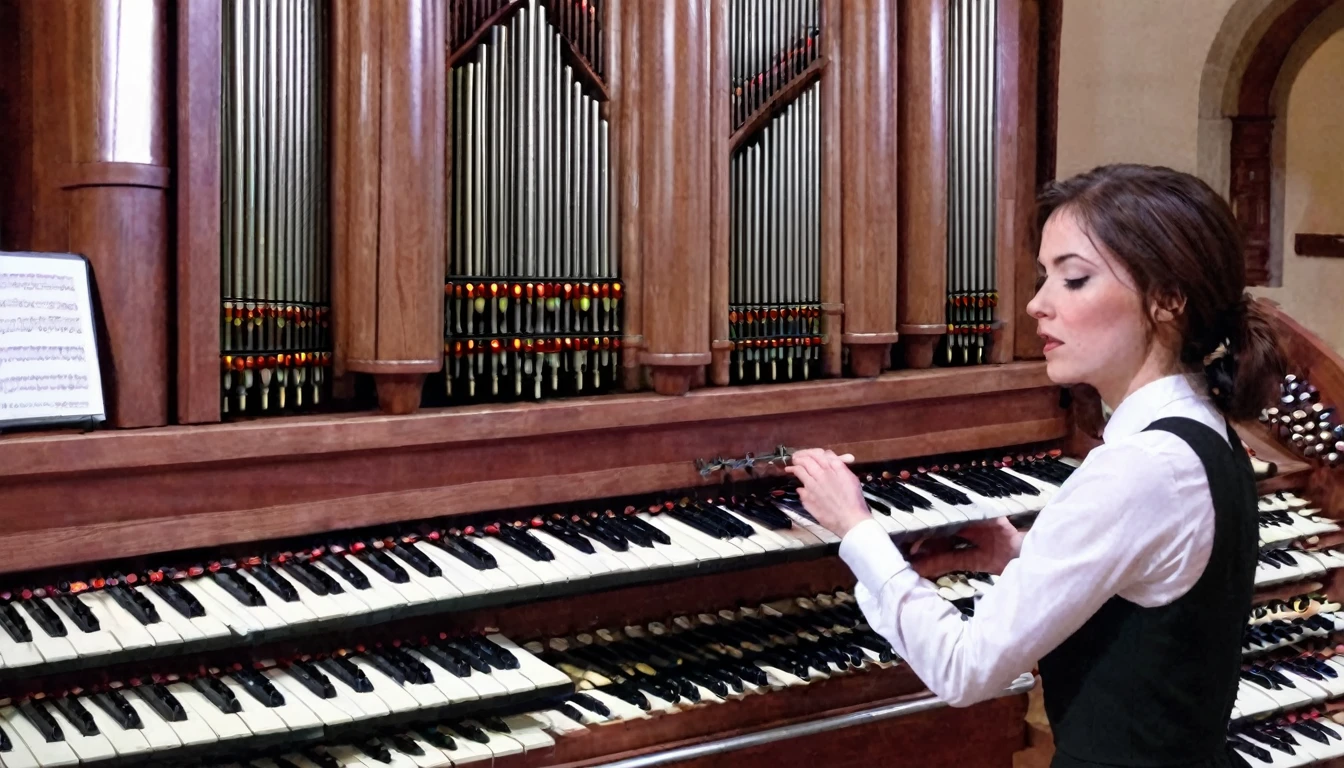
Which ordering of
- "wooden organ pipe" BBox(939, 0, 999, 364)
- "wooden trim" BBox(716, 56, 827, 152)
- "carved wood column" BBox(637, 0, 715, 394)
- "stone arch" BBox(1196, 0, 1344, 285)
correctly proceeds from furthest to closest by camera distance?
"stone arch" BBox(1196, 0, 1344, 285), "wooden organ pipe" BBox(939, 0, 999, 364), "wooden trim" BBox(716, 56, 827, 152), "carved wood column" BBox(637, 0, 715, 394)

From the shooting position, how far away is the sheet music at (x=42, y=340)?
244 cm

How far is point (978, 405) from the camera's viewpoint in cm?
398

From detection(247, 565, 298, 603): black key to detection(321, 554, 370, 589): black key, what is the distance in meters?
0.12

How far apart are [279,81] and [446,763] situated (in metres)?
1.54

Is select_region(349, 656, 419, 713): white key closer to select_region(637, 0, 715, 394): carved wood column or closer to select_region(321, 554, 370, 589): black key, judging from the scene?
select_region(321, 554, 370, 589): black key

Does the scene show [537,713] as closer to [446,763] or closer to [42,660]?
[446,763]

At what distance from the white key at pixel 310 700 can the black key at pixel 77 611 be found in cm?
37

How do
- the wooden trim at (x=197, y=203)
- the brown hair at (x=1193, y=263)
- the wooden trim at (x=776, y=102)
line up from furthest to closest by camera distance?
the wooden trim at (x=776, y=102) → the wooden trim at (x=197, y=203) → the brown hair at (x=1193, y=263)

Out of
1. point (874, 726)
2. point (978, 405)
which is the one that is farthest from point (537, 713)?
point (978, 405)

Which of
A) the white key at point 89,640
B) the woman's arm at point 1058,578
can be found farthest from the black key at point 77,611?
the woman's arm at point 1058,578

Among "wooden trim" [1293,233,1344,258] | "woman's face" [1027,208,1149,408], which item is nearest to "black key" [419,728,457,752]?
"woman's face" [1027,208,1149,408]

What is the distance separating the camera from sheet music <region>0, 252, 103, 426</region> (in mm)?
2438

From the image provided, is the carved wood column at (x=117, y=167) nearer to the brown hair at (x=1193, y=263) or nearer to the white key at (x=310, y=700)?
the white key at (x=310, y=700)

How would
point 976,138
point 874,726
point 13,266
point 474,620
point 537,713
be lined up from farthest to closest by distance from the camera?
1. point 976,138
2. point 874,726
3. point 474,620
4. point 537,713
5. point 13,266
